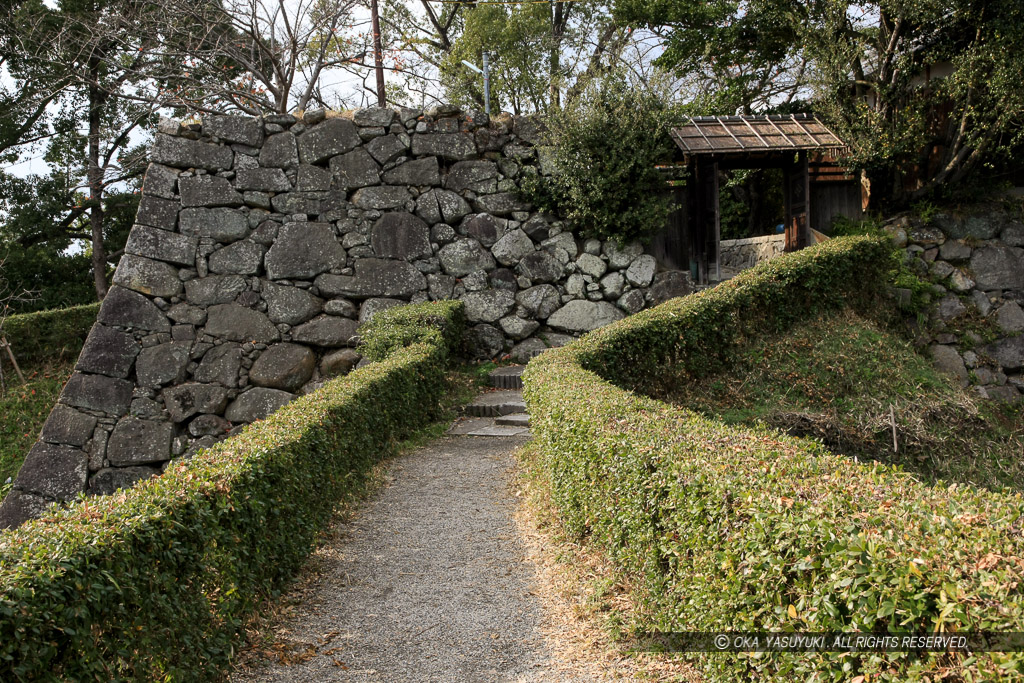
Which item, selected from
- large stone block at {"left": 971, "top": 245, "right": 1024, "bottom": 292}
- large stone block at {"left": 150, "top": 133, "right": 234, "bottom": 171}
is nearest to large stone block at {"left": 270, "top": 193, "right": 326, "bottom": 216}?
large stone block at {"left": 150, "top": 133, "right": 234, "bottom": 171}

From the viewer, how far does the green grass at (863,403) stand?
8.57 m

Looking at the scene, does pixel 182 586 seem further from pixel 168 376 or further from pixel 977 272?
pixel 977 272

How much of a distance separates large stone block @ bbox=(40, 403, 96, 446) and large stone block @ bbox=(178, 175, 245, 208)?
3312 mm

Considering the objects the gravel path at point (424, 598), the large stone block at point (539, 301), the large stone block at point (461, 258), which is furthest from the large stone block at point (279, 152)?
the gravel path at point (424, 598)

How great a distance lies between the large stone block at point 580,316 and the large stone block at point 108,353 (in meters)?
6.13

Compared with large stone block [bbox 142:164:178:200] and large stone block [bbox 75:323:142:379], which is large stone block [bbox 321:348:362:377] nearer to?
large stone block [bbox 75:323:142:379]

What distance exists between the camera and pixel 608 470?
4199 mm

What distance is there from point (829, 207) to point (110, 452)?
1238cm

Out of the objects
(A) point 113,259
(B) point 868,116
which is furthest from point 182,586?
(A) point 113,259

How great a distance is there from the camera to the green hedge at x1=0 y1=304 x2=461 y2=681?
2549 mm

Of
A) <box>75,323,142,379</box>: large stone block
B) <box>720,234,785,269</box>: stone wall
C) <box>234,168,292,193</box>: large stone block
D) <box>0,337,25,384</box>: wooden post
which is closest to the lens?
<box>75,323,142,379</box>: large stone block

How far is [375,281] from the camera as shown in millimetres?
11273

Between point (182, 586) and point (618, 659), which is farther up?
point (182, 586)

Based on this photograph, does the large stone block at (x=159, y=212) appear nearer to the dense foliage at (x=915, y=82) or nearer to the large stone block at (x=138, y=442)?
the large stone block at (x=138, y=442)
